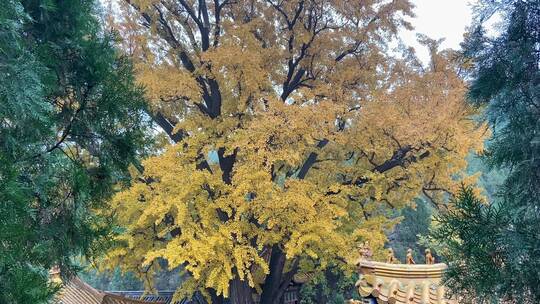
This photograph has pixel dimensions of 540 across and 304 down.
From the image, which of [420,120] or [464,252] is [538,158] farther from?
[420,120]

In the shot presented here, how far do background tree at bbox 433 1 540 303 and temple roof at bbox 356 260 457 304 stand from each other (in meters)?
1.93

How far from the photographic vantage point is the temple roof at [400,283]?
4.18 metres

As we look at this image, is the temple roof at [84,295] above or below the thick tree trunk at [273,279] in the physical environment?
below

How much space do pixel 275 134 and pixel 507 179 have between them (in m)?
3.78

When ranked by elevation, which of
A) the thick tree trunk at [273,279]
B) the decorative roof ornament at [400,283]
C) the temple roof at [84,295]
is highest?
the thick tree trunk at [273,279]

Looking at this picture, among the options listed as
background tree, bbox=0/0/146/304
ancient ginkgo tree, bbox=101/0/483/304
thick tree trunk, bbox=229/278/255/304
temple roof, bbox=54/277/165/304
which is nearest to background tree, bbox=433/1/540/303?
background tree, bbox=0/0/146/304

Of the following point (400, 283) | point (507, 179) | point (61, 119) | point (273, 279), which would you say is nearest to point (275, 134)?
point (400, 283)

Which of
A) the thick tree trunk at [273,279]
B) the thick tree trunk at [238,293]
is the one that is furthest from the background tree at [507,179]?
the thick tree trunk at [273,279]

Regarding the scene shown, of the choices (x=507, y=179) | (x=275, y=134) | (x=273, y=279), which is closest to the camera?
(x=507, y=179)

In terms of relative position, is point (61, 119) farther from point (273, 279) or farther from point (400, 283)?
point (273, 279)

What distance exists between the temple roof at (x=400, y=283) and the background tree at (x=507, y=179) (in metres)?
1.93

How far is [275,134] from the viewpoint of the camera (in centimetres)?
597

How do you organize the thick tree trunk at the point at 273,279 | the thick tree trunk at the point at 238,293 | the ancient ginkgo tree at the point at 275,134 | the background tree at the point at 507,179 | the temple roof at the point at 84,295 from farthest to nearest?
the thick tree trunk at the point at 273,279, the temple roof at the point at 84,295, the thick tree trunk at the point at 238,293, the ancient ginkgo tree at the point at 275,134, the background tree at the point at 507,179

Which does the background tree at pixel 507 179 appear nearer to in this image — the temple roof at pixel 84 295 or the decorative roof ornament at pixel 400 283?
the decorative roof ornament at pixel 400 283
